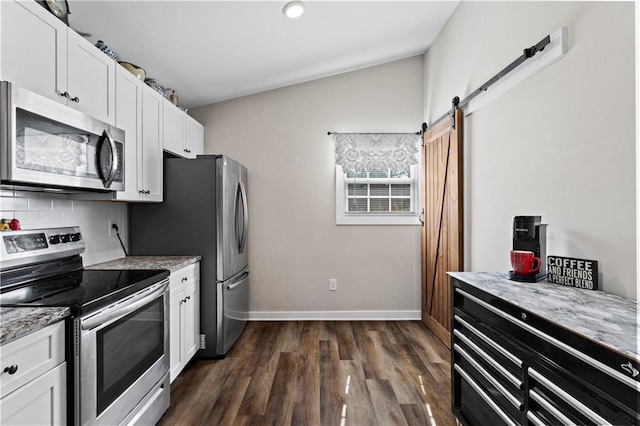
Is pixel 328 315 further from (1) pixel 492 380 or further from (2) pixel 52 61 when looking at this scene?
(2) pixel 52 61

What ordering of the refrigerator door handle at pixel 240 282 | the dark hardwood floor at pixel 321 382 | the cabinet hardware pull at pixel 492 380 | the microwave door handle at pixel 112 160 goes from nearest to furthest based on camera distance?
the cabinet hardware pull at pixel 492 380 → the microwave door handle at pixel 112 160 → the dark hardwood floor at pixel 321 382 → the refrigerator door handle at pixel 240 282

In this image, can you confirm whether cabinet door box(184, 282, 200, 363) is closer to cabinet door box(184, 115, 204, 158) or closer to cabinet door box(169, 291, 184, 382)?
cabinet door box(169, 291, 184, 382)

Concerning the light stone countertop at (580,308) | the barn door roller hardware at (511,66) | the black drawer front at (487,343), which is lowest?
the black drawer front at (487,343)

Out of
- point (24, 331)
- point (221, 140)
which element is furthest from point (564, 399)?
point (221, 140)

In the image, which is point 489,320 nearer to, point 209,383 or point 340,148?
point 209,383

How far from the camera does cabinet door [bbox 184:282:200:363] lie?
2752mm

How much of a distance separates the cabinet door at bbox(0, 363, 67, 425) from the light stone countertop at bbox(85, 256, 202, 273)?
3.48 feet

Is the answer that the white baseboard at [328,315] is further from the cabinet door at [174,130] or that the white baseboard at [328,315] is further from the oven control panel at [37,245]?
the oven control panel at [37,245]

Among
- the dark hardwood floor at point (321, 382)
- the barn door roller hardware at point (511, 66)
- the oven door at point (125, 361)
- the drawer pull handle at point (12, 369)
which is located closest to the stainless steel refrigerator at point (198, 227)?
the dark hardwood floor at point (321, 382)

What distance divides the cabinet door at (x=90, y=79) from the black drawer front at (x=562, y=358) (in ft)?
7.75

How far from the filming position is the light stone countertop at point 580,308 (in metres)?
1.03

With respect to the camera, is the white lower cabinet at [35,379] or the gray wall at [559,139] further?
the gray wall at [559,139]

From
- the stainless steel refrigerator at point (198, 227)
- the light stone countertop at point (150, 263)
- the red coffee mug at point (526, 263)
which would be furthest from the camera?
the stainless steel refrigerator at point (198, 227)

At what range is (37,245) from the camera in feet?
6.46
